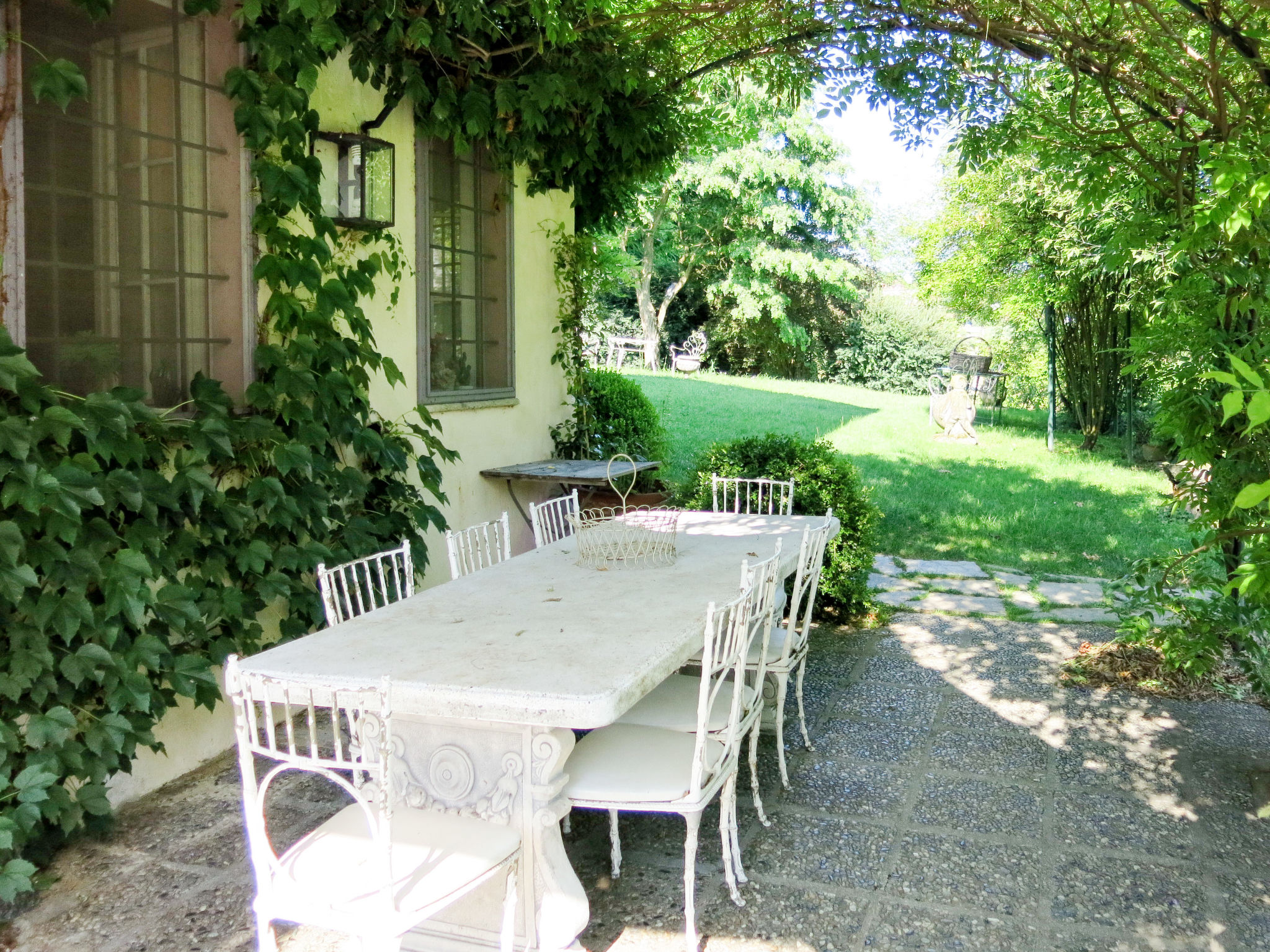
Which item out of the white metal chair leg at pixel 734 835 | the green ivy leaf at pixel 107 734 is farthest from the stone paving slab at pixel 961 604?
the green ivy leaf at pixel 107 734

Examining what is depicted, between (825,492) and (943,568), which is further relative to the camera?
(943,568)

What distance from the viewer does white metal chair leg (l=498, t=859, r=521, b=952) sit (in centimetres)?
217

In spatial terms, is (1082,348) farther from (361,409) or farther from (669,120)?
(361,409)

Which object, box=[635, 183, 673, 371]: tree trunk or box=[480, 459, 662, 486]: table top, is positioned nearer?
box=[480, 459, 662, 486]: table top

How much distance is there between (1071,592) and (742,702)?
4.22 m

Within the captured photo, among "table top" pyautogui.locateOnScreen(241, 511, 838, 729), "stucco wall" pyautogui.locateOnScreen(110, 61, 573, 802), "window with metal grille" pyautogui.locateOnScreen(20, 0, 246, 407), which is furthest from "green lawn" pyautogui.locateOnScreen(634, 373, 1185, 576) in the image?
"window with metal grille" pyautogui.locateOnScreen(20, 0, 246, 407)

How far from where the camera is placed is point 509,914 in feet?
7.13

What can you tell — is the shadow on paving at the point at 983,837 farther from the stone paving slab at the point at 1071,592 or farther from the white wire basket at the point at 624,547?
the stone paving slab at the point at 1071,592

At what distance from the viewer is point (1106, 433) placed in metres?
14.1

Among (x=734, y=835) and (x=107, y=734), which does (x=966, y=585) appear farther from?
(x=107, y=734)

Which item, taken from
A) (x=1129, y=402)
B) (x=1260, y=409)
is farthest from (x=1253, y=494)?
(x=1129, y=402)

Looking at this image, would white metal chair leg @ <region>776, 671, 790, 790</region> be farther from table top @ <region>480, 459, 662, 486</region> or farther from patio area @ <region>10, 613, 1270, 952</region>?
table top @ <region>480, 459, 662, 486</region>

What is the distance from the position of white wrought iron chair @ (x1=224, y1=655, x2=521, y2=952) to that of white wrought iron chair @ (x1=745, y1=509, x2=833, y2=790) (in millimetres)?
1251

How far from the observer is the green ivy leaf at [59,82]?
2822mm
